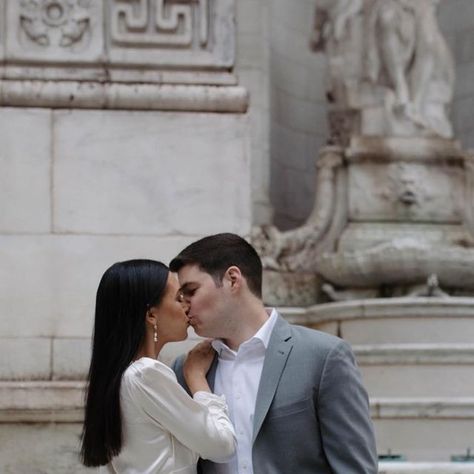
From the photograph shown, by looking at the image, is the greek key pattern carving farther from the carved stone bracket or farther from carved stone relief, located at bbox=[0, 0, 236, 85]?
the carved stone bracket

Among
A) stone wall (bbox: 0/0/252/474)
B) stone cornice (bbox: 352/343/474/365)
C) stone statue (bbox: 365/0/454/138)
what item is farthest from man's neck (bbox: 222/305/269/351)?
stone statue (bbox: 365/0/454/138)

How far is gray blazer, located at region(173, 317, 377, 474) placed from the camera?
13.6 feet

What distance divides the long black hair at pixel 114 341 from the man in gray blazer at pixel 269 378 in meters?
0.10

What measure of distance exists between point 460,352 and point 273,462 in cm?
676

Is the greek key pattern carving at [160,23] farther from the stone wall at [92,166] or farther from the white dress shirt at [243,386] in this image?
the white dress shirt at [243,386]

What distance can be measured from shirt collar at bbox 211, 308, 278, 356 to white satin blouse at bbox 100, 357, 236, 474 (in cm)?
17

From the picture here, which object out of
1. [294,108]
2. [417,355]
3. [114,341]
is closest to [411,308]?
[417,355]

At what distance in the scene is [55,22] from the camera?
7297 millimetres

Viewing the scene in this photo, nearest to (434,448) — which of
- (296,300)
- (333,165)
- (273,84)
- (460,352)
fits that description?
(460,352)


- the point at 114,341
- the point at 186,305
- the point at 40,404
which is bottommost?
the point at 40,404

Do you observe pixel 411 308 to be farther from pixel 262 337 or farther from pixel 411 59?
pixel 262 337

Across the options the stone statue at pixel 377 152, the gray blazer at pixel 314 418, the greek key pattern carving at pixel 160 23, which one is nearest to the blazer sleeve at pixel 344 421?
the gray blazer at pixel 314 418

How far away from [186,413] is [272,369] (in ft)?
0.85

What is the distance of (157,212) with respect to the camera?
23.2ft
